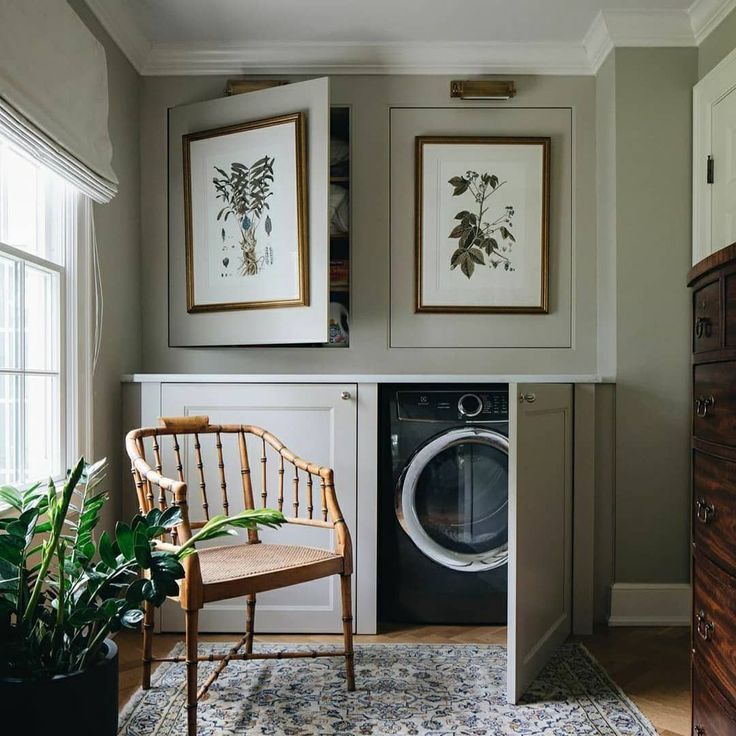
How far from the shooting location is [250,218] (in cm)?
294

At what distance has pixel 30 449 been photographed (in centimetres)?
217

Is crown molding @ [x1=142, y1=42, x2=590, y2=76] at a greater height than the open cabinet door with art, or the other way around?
crown molding @ [x1=142, y1=42, x2=590, y2=76]

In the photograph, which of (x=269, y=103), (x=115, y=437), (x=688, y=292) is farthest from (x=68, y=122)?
(x=688, y=292)

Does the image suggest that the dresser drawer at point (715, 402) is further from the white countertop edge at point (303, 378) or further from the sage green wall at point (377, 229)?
the sage green wall at point (377, 229)

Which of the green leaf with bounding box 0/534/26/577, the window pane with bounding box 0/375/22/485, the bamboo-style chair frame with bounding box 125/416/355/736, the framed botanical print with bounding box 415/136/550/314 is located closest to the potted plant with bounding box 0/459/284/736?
the green leaf with bounding box 0/534/26/577

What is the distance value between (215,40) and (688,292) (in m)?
2.17

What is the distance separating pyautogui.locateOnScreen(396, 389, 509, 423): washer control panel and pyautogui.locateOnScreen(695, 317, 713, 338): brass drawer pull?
4.03 feet

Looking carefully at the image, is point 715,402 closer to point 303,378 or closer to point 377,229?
point 303,378

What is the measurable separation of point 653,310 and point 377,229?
1179 millimetres

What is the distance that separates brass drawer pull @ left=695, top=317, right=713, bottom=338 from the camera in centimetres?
145

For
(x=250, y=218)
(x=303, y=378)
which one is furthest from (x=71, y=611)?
(x=250, y=218)

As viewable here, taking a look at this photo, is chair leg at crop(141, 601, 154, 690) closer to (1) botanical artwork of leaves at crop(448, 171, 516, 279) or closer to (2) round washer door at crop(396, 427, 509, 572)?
(2) round washer door at crop(396, 427, 509, 572)

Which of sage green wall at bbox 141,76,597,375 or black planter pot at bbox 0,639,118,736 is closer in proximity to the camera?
black planter pot at bbox 0,639,118,736

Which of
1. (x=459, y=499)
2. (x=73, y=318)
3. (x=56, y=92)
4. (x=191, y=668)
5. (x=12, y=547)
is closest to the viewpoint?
(x=12, y=547)
